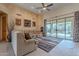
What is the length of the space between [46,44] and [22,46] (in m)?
1.19

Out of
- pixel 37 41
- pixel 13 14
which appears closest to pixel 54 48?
pixel 37 41

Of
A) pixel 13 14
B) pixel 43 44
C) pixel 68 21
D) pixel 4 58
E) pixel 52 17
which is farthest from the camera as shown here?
pixel 43 44

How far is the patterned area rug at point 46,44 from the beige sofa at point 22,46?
281mm

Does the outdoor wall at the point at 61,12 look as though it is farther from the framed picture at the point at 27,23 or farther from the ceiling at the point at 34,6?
the framed picture at the point at 27,23

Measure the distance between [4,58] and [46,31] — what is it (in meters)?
1.66

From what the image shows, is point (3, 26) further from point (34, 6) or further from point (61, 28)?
point (61, 28)

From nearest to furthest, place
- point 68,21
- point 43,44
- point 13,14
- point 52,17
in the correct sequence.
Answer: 1. point 13,14
2. point 68,21
3. point 52,17
4. point 43,44

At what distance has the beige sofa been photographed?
3.84 metres

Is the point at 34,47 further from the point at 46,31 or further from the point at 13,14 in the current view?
the point at 13,14

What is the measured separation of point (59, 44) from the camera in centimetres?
482

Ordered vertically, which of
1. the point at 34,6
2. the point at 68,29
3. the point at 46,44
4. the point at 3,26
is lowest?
the point at 46,44

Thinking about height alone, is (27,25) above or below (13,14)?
below

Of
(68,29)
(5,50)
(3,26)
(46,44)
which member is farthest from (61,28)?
(5,50)

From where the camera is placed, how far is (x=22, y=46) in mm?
4051
